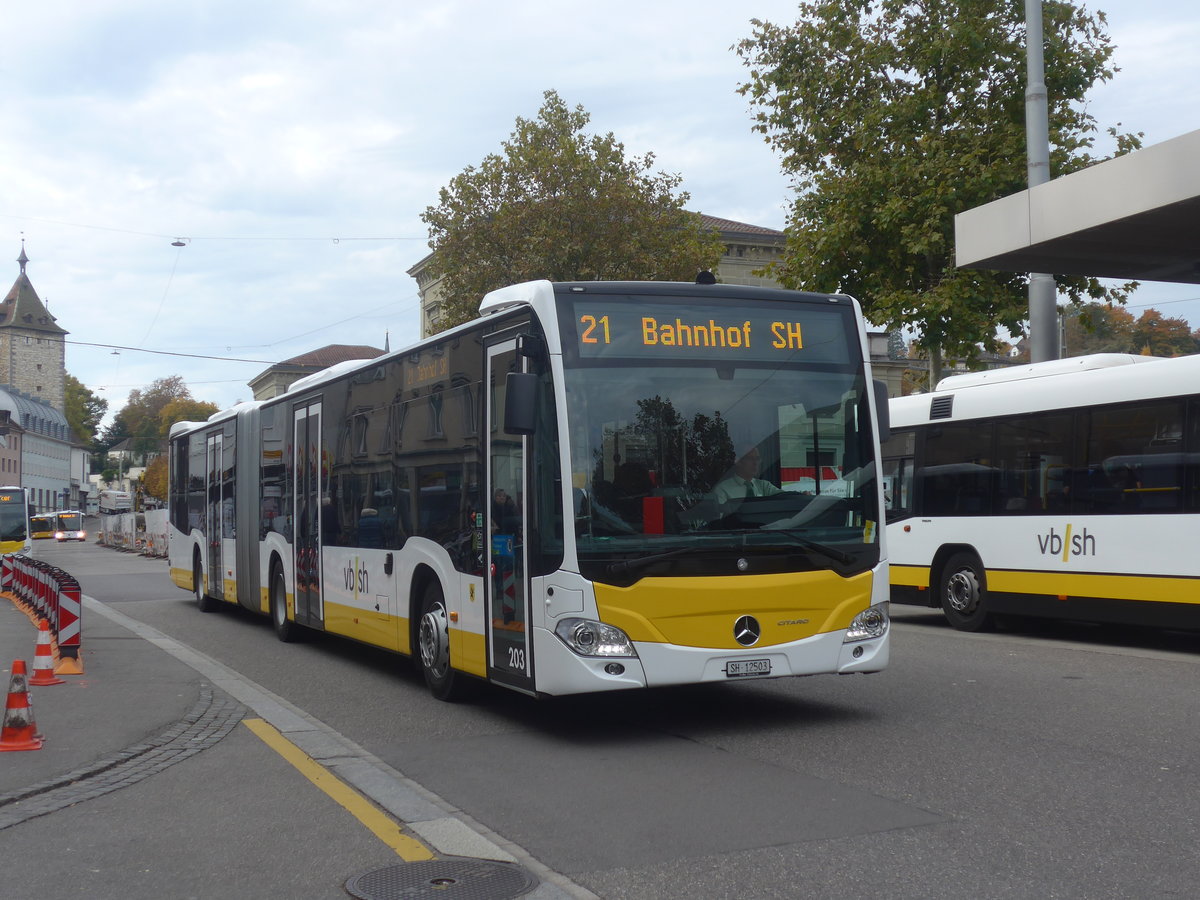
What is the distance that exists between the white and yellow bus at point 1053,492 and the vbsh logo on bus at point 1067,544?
0.05ft

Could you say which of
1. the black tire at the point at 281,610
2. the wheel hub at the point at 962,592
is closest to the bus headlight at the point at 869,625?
the wheel hub at the point at 962,592

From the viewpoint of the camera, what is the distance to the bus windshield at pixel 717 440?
8.54 meters

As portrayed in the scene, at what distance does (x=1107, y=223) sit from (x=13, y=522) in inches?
1831

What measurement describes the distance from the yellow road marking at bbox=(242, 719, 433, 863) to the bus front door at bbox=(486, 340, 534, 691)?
1.47 meters

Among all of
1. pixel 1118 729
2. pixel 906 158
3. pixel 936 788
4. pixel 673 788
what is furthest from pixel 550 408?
pixel 906 158

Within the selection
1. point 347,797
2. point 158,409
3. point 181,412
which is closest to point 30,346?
point 158,409

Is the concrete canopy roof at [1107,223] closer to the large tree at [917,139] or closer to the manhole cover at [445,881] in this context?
the large tree at [917,139]

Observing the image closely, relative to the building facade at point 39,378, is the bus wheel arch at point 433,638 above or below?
below

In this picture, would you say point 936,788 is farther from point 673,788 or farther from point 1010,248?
point 1010,248

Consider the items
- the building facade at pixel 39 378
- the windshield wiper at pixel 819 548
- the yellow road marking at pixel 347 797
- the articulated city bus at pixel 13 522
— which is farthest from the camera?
the building facade at pixel 39 378

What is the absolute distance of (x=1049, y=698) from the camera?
33.0 ft

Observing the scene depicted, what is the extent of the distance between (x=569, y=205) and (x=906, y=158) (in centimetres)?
1675

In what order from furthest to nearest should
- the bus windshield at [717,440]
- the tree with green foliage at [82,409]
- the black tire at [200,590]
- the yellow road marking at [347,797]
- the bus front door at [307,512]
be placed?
1. the tree with green foliage at [82,409]
2. the black tire at [200,590]
3. the bus front door at [307,512]
4. the bus windshield at [717,440]
5. the yellow road marking at [347,797]

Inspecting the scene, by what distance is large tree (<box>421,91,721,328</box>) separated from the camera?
40.0 m
